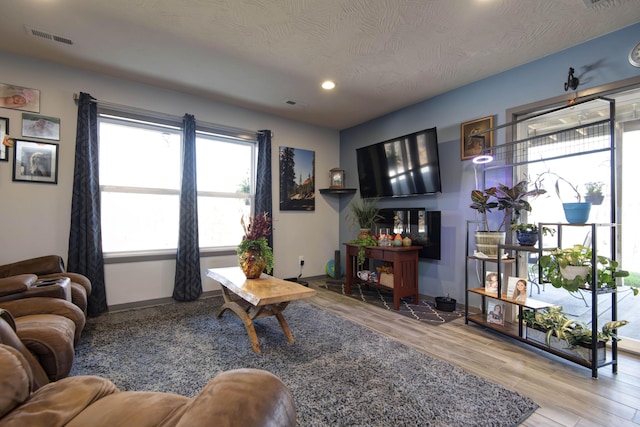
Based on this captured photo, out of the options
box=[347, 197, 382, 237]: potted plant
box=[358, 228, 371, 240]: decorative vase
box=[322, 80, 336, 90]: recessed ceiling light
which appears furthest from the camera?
box=[347, 197, 382, 237]: potted plant

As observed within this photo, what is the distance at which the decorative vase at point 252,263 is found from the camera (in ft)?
9.14

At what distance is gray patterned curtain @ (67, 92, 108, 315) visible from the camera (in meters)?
3.12

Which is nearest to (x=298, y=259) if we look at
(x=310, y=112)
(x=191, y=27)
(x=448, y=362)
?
(x=310, y=112)

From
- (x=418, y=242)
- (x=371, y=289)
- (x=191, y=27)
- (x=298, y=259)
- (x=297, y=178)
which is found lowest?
Result: (x=371, y=289)

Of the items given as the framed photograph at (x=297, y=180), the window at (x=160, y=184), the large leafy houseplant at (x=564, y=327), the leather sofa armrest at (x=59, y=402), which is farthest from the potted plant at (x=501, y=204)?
the window at (x=160, y=184)

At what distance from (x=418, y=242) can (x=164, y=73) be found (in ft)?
12.1

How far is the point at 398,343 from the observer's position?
2.53 m

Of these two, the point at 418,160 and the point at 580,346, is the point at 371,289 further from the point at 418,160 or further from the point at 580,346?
the point at 580,346

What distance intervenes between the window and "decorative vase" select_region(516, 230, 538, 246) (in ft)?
11.3

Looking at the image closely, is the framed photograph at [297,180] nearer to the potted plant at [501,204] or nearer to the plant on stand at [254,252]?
the plant on stand at [254,252]

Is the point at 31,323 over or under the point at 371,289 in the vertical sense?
over

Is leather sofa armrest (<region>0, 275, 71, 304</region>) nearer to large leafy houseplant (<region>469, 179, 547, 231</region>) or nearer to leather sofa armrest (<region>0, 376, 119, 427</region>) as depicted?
leather sofa armrest (<region>0, 376, 119, 427</region>)

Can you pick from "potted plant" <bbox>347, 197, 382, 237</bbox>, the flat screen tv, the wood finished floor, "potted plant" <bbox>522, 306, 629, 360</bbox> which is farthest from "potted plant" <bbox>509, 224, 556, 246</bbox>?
"potted plant" <bbox>347, 197, 382, 237</bbox>

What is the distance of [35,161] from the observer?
9.89 ft
